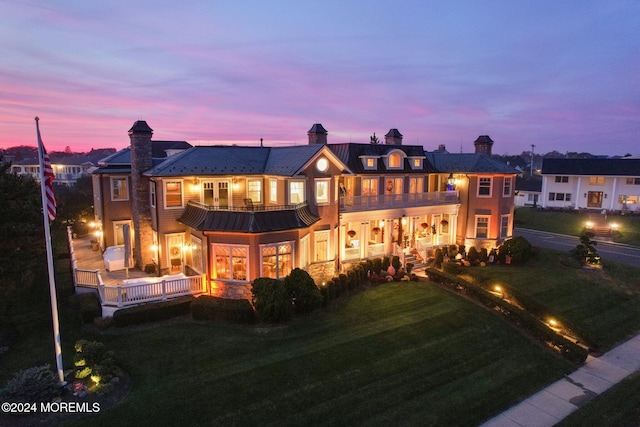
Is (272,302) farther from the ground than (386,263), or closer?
farther from the ground

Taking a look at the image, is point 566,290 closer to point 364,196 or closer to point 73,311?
point 364,196

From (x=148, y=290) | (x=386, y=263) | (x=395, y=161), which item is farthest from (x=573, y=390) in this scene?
(x=148, y=290)

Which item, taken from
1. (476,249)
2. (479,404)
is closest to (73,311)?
(479,404)

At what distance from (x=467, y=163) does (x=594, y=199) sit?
33.8 meters

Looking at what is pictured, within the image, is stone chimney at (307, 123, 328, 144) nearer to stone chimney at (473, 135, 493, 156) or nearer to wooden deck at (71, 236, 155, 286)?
wooden deck at (71, 236, 155, 286)

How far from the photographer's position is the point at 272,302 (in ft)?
61.5

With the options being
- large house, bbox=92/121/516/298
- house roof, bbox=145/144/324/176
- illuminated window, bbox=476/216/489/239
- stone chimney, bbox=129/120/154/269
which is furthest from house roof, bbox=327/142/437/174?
stone chimney, bbox=129/120/154/269

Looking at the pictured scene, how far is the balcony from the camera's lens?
27.3 meters

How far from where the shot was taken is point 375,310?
69.3ft

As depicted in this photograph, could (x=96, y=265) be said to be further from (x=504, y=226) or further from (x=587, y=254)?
(x=587, y=254)

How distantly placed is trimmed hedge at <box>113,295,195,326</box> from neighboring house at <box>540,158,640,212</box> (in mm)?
54992

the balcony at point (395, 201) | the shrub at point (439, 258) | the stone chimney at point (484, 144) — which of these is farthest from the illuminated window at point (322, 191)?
the stone chimney at point (484, 144)

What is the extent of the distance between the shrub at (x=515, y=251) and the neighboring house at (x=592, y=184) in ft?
105

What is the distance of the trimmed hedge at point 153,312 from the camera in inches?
723
